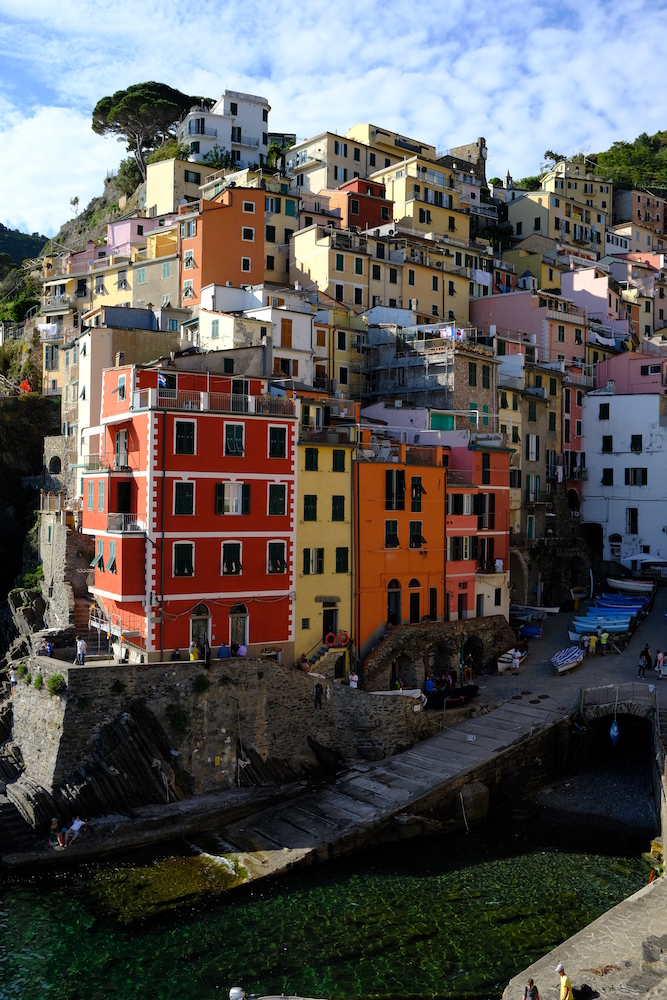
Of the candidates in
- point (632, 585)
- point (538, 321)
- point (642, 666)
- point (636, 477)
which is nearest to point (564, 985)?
point (642, 666)

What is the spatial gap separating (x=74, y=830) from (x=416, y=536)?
21.6 metres

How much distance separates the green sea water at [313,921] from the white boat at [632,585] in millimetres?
27490

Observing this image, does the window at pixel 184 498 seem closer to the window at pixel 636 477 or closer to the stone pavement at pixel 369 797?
the stone pavement at pixel 369 797

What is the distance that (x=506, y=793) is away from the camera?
36188 millimetres

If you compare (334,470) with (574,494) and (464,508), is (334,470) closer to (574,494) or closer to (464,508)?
(464,508)

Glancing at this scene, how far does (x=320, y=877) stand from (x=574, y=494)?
43503 mm

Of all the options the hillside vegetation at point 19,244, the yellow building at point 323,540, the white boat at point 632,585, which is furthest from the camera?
the hillside vegetation at point 19,244

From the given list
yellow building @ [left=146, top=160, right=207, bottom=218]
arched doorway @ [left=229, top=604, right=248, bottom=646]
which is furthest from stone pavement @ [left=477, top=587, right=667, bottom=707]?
yellow building @ [left=146, top=160, right=207, bottom=218]

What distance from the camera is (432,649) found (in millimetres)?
45062

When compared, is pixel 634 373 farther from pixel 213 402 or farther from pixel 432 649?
pixel 213 402

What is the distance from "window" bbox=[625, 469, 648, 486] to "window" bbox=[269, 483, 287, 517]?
34944 millimetres

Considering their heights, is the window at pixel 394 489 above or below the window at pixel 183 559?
above

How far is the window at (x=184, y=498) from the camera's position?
36.3m

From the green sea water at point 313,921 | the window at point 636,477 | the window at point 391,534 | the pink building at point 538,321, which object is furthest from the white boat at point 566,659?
the pink building at point 538,321
